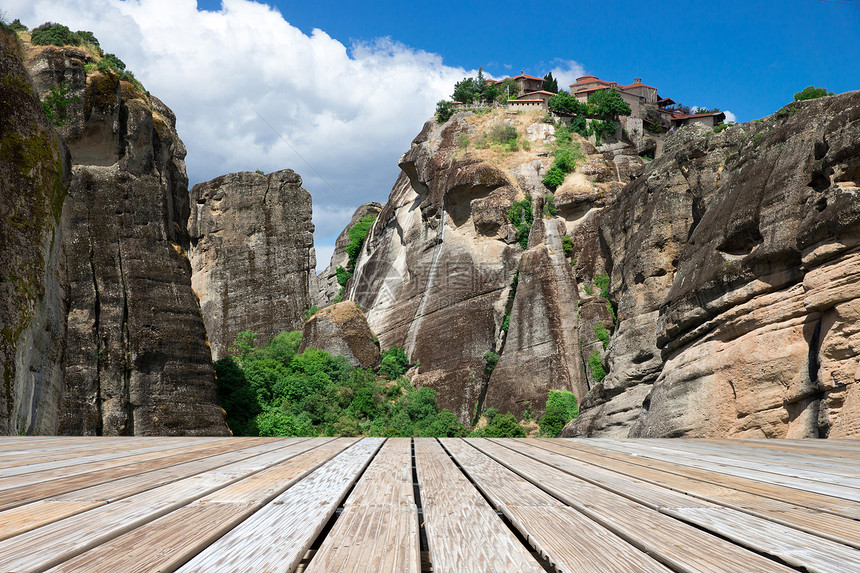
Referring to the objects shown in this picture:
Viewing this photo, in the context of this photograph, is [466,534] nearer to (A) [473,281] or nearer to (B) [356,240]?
(A) [473,281]

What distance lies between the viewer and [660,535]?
6.41 feet

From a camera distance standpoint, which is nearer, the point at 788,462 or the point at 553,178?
the point at 788,462

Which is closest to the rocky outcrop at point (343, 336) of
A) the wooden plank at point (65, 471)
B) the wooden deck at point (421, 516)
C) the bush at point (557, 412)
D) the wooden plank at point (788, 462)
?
the bush at point (557, 412)

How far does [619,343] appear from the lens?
22.7m

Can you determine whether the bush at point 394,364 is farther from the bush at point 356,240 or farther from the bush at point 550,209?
the bush at point 356,240

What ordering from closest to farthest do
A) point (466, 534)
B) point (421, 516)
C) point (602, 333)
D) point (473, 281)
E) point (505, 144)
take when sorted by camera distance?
point (466, 534), point (421, 516), point (602, 333), point (473, 281), point (505, 144)

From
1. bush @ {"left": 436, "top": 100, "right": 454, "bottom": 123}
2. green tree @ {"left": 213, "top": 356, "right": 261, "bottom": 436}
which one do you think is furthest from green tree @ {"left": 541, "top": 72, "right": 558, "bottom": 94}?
green tree @ {"left": 213, "top": 356, "right": 261, "bottom": 436}

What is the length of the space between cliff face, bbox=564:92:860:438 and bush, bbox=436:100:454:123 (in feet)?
89.8

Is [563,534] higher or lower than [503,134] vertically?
lower

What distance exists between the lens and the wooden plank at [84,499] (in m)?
2.01

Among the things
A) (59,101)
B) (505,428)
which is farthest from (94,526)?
(505,428)

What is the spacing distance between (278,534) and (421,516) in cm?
67

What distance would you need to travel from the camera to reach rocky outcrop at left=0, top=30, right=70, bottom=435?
375 inches

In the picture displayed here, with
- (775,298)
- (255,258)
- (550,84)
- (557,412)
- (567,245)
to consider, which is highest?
(550,84)
